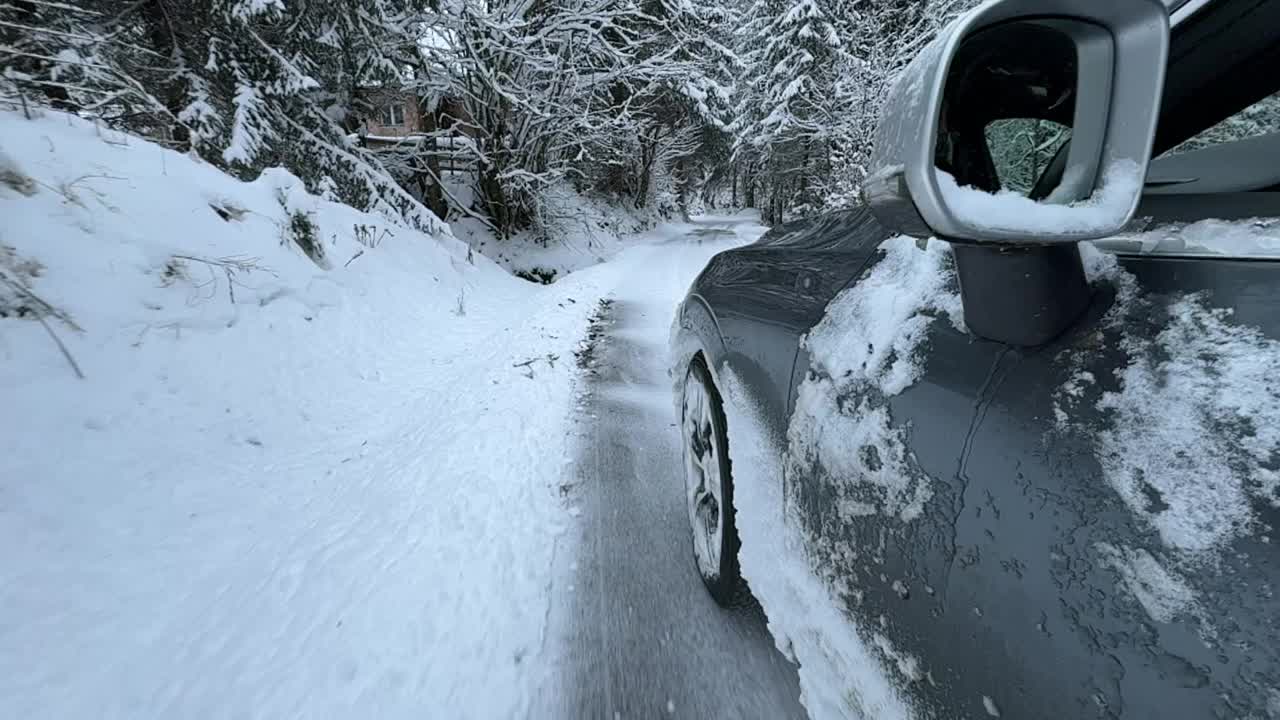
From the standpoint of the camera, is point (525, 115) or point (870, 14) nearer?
point (525, 115)

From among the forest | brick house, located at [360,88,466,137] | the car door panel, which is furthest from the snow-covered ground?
brick house, located at [360,88,466,137]

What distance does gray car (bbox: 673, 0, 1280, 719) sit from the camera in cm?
58

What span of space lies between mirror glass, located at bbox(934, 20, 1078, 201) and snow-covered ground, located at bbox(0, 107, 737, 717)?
6.10 ft

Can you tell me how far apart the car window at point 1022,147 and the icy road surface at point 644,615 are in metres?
1.57

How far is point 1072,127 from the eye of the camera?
74 cm

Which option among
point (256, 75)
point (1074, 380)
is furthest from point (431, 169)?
point (1074, 380)

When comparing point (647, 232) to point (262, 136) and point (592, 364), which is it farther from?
point (592, 364)

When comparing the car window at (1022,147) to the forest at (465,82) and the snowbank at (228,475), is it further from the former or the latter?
the snowbank at (228,475)

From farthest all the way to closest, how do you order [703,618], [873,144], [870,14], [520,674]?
[870,14] < [703,618] < [520,674] < [873,144]

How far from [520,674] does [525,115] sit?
13.6 meters

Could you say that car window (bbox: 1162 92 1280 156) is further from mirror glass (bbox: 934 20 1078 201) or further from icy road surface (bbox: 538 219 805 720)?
icy road surface (bbox: 538 219 805 720)

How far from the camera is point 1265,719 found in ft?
1.65

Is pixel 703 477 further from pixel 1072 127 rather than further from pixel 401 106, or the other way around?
pixel 401 106

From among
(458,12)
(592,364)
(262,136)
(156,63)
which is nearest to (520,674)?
(592,364)
